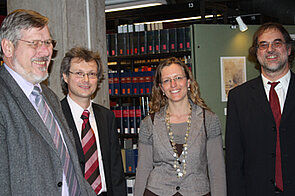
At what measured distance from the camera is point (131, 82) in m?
5.46

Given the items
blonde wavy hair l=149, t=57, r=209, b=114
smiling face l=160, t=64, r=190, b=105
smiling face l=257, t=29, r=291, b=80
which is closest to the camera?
smiling face l=257, t=29, r=291, b=80

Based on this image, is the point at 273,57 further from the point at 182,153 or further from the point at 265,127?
the point at 182,153

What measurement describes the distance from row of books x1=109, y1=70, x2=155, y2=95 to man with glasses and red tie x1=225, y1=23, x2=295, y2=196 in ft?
9.42

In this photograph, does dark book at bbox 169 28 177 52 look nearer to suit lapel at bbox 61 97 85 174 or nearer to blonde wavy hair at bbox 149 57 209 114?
blonde wavy hair at bbox 149 57 209 114

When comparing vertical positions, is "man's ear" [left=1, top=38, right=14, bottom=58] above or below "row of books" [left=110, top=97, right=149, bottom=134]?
above

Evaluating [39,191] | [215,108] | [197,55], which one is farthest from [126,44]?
[39,191]

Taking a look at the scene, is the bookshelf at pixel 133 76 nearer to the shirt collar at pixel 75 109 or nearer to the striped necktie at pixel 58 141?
the shirt collar at pixel 75 109

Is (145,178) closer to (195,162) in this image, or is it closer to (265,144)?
(195,162)

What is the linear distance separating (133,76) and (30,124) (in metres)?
3.88

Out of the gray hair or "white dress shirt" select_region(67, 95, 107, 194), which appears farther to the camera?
"white dress shirt" select_region(67, 95, 107, 194)

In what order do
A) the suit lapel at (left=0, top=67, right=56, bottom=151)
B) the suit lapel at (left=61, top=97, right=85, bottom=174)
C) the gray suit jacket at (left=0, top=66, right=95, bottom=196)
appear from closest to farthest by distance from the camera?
the gray suit jacket at (left=0, top=66, right=95, bottom=196) → the suit lapel at (left=0, top=67, right=56, bottom=151) → the suit lapel at (left=61, top=97, right=85, bottom=174)

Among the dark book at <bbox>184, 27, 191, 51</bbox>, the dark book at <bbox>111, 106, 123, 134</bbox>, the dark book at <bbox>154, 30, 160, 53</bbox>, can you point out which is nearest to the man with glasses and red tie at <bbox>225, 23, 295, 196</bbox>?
the dark book at <bbox>184, 27, 191, 51</bbox>

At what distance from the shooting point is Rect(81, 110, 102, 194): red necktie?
2343mm

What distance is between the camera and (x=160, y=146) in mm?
2494
